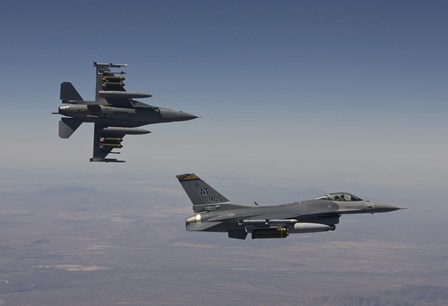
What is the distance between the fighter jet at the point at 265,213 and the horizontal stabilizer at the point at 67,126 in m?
14.6

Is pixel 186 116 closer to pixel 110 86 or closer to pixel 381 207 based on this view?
pixel 110 86

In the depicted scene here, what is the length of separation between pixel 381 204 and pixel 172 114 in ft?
83.5

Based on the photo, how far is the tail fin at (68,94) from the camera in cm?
5488

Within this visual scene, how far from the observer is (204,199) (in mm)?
50062

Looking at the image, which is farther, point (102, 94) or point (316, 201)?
point (102, 94)

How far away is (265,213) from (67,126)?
24977 mm

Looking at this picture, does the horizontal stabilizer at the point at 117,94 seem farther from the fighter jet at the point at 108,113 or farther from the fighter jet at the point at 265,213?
the fighter jet at the point at 265,213

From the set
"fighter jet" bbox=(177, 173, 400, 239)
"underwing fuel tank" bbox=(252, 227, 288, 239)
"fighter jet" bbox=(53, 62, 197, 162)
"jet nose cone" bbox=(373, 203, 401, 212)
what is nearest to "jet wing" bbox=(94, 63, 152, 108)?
"fighter jet" bbox=(53, 62, 197, 162)

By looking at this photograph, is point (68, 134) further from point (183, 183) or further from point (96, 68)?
point (183, 183)

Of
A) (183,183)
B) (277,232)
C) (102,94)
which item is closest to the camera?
(277,232)

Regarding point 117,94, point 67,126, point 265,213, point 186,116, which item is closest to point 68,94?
point 67,126

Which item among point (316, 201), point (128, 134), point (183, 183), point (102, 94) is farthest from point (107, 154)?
point (316, 201)

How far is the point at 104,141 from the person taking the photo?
56375 mm

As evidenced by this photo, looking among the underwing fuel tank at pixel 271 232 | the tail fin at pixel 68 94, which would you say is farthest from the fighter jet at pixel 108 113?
the underwing fuel tank at pixel 271 232
